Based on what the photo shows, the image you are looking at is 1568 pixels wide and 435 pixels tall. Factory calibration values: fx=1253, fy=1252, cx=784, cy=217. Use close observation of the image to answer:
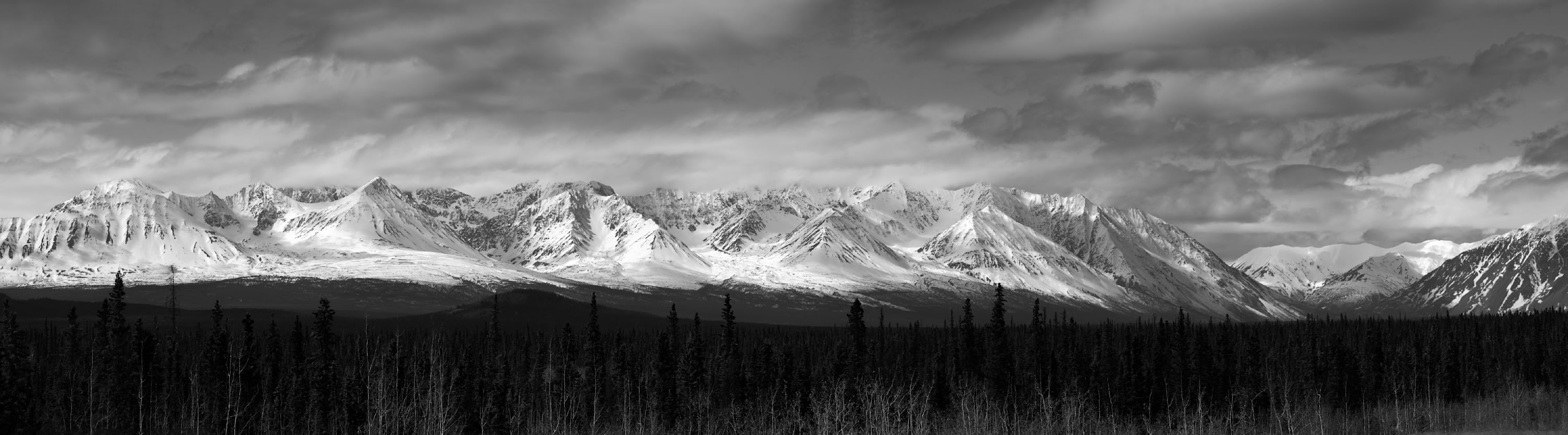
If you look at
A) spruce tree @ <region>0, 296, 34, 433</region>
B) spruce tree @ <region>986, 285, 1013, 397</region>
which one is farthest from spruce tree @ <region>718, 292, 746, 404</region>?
spruce tree @ <region>0, 296, 34, 433</region>

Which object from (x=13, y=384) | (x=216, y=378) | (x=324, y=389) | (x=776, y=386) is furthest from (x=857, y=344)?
(x=13, y=384)

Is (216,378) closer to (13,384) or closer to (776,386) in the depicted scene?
(13,384)

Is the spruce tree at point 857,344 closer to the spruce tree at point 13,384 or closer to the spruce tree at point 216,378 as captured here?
the spruce tree at point 216,378

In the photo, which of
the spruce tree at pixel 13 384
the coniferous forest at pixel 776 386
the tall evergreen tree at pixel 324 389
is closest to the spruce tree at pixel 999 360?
the coniferous forest at pixel 776 386

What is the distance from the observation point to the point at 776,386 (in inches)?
5792

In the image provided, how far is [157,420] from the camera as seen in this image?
124 m

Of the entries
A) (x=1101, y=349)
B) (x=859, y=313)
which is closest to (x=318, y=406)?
(x=859, y=313)

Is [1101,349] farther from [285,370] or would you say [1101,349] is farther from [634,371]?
[285,370]

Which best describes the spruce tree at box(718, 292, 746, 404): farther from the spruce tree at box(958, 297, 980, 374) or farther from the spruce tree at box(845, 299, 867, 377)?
the spruce tree at box(958, 297, 980, 374)

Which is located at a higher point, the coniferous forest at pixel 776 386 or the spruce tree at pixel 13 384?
the spruce tree at pixel 13 384

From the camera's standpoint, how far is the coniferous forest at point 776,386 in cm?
11294

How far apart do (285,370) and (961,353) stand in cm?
8378

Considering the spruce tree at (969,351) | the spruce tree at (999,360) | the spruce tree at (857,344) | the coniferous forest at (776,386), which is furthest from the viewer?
the spruce tree at (969,351)

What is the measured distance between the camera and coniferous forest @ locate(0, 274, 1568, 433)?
371 ft
